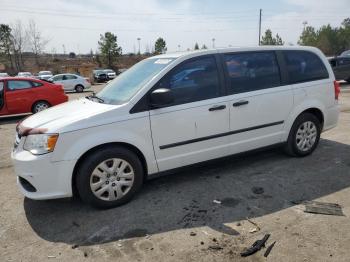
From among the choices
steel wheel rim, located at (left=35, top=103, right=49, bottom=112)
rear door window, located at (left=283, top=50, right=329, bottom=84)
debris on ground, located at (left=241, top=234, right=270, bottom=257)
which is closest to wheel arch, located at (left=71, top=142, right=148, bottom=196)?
debris on ground, located at (left=241, top=234, right=270, bottom=257)

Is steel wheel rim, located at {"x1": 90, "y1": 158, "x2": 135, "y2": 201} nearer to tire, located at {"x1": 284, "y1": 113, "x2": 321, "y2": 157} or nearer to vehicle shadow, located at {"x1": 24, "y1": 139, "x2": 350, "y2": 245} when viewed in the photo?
vehicle shadow, located at {"x1": 24, "y1": 139, "x2": 350, "y2": 245}

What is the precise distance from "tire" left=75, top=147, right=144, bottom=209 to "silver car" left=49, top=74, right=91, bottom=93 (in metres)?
22.2

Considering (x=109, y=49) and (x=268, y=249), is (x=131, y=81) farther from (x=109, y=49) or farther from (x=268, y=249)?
(x=109, y=49)

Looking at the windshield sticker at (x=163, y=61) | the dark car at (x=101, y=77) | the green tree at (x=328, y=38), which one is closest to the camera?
the windshield sticker at (x=163, y=61)

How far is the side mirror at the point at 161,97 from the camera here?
3.81 meters

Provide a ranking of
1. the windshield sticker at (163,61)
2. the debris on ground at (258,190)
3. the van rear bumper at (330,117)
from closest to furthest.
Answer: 1. the debris on ground at (258,190)
2. the windshield sticker at (163,61)
3. the van rear bumper at (330,117)

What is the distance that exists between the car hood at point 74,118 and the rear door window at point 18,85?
748cm

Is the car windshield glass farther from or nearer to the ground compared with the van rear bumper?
farther from the ground

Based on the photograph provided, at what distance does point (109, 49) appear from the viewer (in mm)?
54938

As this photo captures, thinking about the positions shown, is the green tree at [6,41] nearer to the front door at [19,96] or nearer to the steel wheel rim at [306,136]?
the front door at [19,96]

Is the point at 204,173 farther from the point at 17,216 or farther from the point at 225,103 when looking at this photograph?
the point at 17,216

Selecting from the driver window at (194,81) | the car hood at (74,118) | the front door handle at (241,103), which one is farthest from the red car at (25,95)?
the front door handle at (241,103)

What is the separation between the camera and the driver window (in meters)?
4.13

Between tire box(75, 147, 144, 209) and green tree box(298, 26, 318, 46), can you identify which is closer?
tire box(75, 147, 144, 209)
